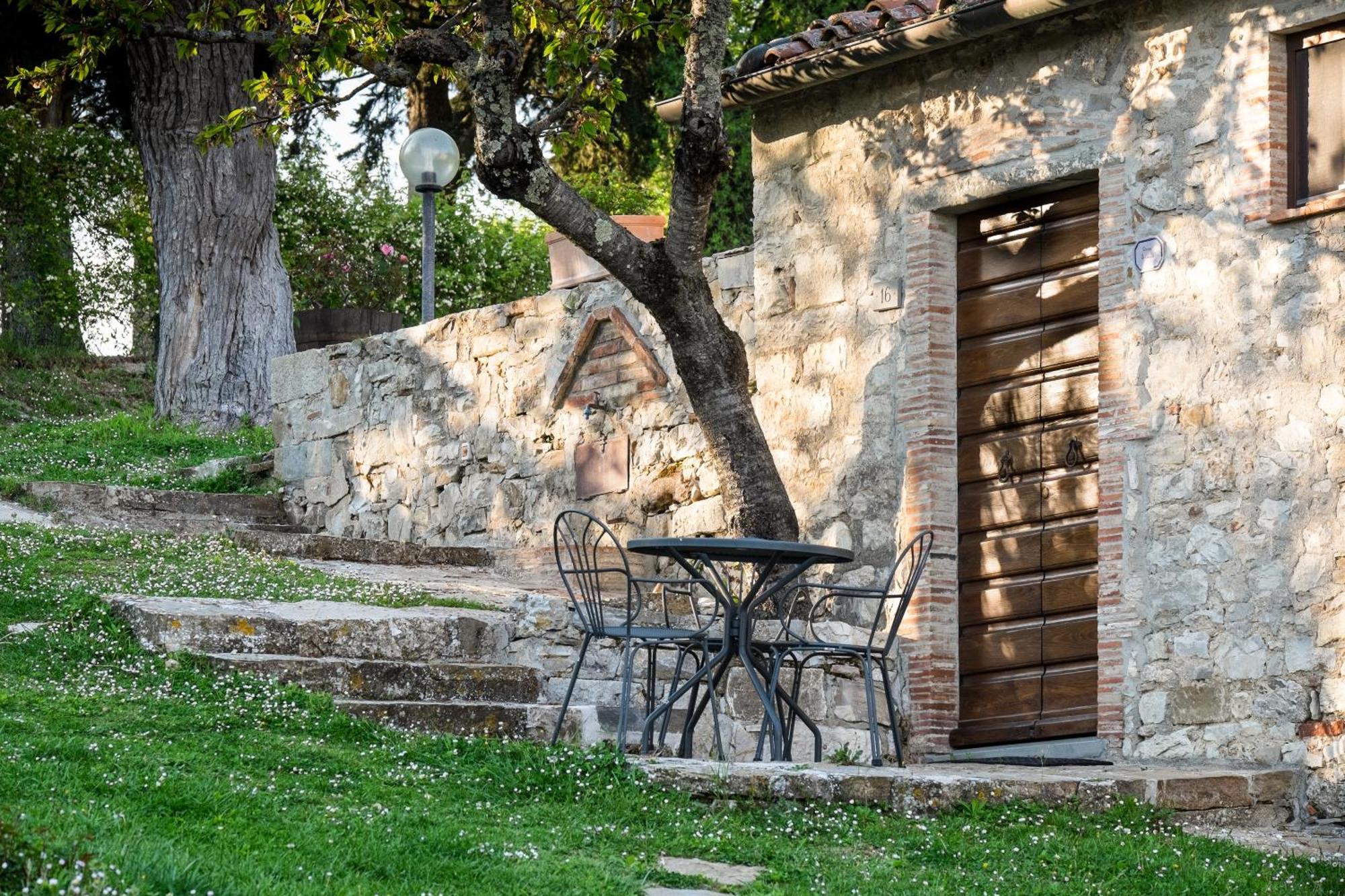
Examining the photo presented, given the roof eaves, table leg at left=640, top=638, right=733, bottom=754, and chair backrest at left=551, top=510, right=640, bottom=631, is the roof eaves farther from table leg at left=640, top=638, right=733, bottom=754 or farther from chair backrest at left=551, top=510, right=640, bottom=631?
table leg at left=640, top=638, right=733, bottom=754

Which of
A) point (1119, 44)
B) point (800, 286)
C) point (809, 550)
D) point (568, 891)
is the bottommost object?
point (568, 891)

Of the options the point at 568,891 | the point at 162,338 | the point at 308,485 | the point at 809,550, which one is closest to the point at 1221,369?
the point at 809,550

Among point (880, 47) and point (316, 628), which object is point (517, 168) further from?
point (316, 628)

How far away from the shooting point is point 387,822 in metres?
4.52

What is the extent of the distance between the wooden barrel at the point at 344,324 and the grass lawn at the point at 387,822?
9.13 m

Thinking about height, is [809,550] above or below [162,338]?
below

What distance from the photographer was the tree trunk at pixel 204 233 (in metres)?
14.0

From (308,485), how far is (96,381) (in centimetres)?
679

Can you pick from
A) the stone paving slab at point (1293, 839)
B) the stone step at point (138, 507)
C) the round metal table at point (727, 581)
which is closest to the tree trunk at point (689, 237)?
the round metal table at point (727, 581)

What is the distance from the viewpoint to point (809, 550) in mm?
5992

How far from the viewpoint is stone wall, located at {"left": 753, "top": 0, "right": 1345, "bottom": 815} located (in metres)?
6.58

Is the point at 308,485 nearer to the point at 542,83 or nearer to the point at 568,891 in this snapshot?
the point at 542,83

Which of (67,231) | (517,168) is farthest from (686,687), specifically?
(67,231)

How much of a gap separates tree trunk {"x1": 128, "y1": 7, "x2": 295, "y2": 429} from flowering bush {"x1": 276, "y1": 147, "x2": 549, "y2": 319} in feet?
11.3
